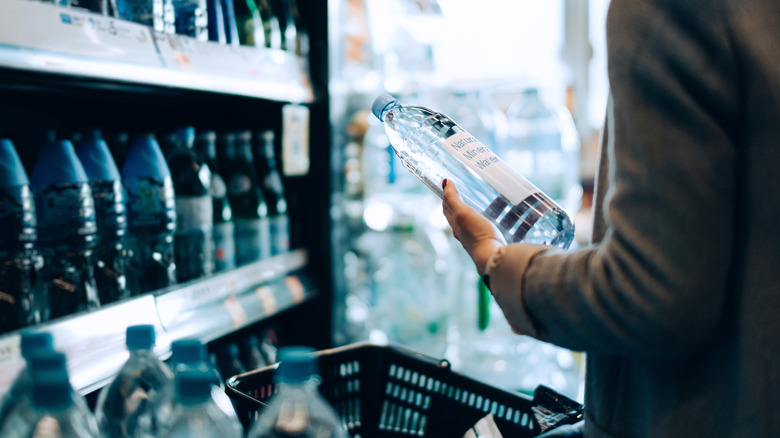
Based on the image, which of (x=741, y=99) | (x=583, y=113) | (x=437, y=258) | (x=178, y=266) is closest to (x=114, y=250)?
(x=178, y=266)

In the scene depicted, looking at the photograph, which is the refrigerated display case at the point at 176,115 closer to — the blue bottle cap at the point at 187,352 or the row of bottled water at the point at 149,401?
the row of bottled water at the point at 149,401

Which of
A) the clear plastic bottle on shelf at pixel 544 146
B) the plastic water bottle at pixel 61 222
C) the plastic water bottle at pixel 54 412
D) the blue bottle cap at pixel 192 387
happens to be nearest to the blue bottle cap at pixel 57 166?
the plastic water bottle at pixel 61 222

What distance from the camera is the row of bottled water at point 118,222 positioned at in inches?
39.0

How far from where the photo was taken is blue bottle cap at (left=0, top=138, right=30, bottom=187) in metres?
0.95

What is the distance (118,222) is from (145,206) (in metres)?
0.07

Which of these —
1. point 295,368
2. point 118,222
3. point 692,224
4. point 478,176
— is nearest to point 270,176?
point 118,222

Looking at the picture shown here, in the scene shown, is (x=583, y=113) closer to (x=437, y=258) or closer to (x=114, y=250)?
(x=437, y=258)

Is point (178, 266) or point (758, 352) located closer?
point (758, 352)

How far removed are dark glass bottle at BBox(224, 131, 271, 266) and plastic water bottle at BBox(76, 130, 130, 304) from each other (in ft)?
1.36

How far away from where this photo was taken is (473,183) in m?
1.15

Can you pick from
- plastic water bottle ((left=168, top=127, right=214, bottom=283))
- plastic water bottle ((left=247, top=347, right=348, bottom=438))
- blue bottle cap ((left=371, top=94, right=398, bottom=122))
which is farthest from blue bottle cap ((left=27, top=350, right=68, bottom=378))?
plastic water bottle ((left=168, top=127, right=214, bottom=283))

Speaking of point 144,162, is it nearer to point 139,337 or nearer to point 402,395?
point 139,337

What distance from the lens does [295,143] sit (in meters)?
1.69

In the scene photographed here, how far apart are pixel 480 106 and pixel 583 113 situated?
2.35 ft
